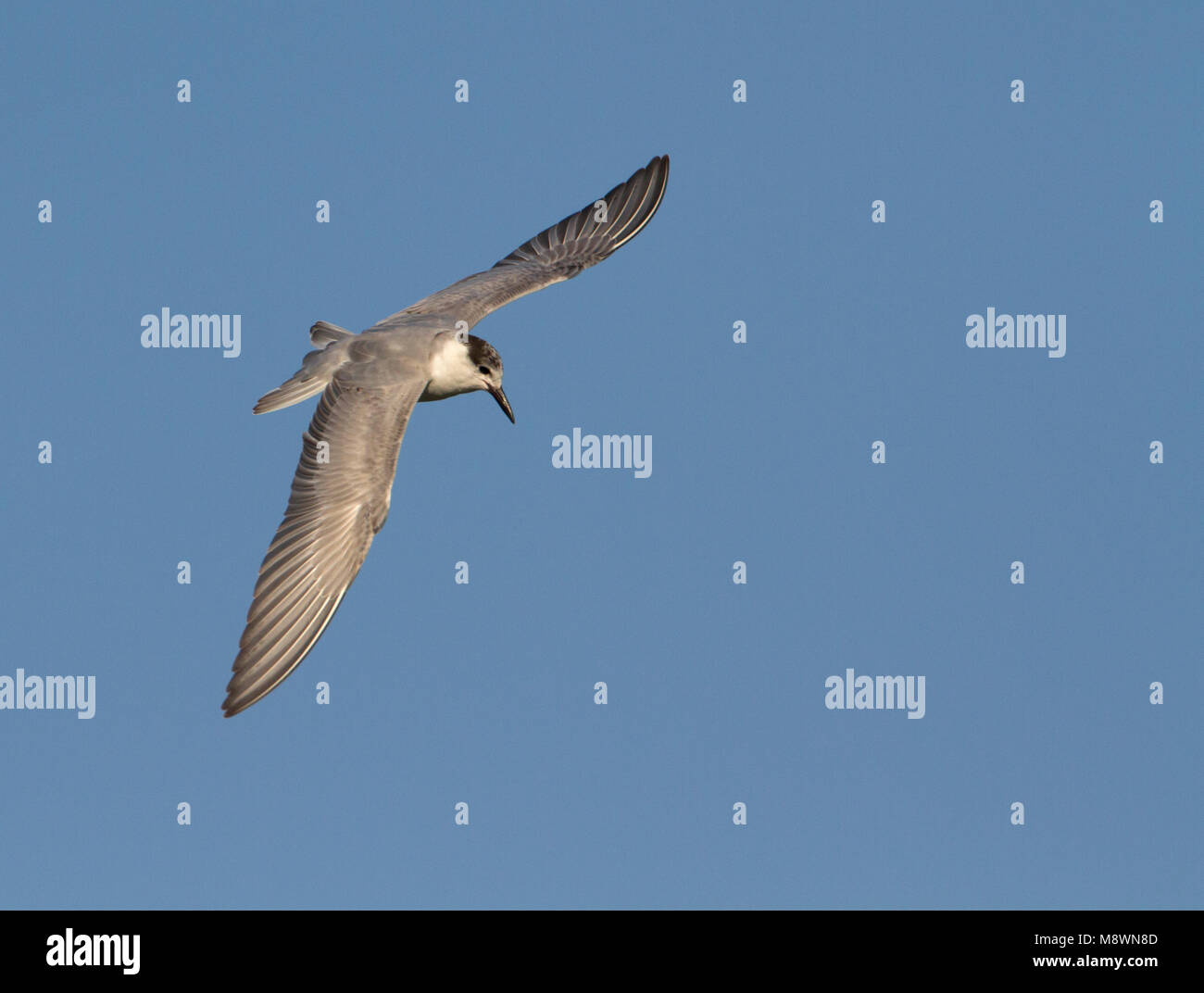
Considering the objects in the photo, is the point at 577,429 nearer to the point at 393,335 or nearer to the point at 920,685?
the point at 393,335

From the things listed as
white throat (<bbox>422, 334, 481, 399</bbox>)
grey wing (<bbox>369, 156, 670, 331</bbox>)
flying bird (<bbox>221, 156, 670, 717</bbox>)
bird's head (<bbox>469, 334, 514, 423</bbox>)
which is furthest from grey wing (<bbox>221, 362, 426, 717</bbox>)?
grey wing (<bbox>369, 156, 670, 331</bbox>)

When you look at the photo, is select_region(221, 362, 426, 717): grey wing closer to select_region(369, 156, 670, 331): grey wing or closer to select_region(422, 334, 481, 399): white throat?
select_region(422, 334, 481, 399): white throat

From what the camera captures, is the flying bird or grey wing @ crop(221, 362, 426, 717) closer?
grey wing @ crop(221, 362, 426, 717)

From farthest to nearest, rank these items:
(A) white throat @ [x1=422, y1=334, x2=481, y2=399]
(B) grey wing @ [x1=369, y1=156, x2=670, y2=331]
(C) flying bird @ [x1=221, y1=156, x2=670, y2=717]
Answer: (B) grey wing @ [x1=369, y1=156, x2=670, y2=331], (A) white throat @ [x1=422, y1=334, x2=481, y2=399], (C) flying bird @ [x1=221, y1=156, x2=670, y2=717]

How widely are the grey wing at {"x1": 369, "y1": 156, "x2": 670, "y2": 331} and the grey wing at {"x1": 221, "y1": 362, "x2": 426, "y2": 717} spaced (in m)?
2.42

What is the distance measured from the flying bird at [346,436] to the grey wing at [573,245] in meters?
0.04

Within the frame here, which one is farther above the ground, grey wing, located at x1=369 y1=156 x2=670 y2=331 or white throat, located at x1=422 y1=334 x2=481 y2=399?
grey wing, located at x1=369 y1=156 x2=670 y2=331

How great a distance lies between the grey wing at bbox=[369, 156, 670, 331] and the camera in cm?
1553

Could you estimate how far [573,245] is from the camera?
651 inches

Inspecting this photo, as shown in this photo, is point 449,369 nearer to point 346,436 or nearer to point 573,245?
point 346,436

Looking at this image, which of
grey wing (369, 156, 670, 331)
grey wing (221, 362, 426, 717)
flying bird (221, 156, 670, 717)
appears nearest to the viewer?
grey wing (221, 362, 426, 717)

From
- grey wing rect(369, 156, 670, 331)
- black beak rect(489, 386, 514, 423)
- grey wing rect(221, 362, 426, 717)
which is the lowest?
grey wing rect(221, 362, 426, 717)

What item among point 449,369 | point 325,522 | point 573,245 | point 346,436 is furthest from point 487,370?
point 573,245
